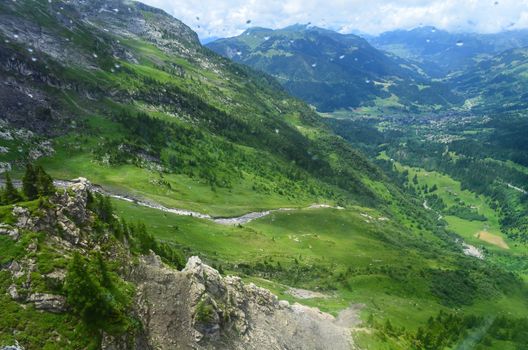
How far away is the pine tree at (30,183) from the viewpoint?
134ft

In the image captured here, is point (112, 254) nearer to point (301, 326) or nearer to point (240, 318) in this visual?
point (240, 318)

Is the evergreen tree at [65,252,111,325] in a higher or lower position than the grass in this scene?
higher

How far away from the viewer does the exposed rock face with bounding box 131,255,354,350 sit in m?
37.6

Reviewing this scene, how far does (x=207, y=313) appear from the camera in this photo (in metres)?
41.3

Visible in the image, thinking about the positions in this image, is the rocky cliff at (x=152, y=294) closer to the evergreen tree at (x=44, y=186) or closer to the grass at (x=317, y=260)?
the evergreen tree at (x=44, y=186)

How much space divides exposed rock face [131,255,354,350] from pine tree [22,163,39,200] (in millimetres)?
12055

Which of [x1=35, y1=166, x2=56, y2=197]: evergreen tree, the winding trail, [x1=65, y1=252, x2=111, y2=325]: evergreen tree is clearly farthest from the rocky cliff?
the winding trail

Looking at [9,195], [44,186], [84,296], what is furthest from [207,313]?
[9,195]

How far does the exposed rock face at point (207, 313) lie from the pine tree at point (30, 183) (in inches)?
475

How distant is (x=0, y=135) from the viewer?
126 m

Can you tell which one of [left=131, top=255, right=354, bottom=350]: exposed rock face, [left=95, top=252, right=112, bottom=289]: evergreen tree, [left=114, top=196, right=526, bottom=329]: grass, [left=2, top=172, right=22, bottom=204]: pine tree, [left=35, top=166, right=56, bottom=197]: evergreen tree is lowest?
[left=114, top=196, right=526, bottom=329]: grass

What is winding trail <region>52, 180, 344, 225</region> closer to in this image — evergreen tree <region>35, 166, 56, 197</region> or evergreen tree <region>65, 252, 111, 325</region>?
evergreen tree <region>35, 166, 56, 197</region>

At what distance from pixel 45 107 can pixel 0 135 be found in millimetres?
31565

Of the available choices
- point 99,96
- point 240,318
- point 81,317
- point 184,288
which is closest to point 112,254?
point 184,288
